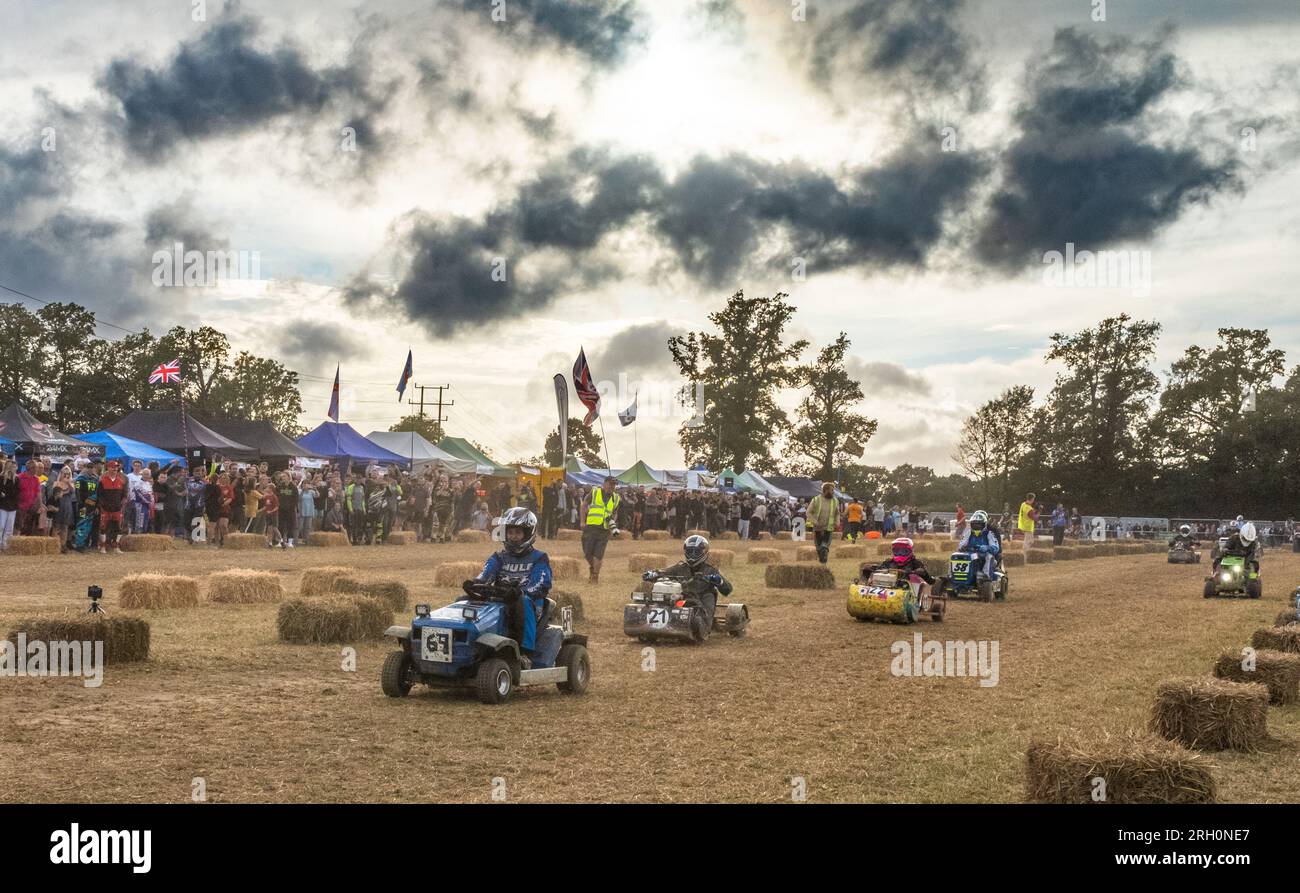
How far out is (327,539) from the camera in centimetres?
3041

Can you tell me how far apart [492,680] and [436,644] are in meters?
0.57

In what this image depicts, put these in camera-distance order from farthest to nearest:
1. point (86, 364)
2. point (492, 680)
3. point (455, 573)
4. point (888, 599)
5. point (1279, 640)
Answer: point (86, 364) → point (455, 573) → point (888, 599) → point (1279, 640) → point (492, 680)

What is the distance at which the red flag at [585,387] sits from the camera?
3528 centimetres

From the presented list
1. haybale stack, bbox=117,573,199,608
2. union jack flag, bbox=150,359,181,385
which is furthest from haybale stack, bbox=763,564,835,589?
union jack flag, bbox=150,359,181,385

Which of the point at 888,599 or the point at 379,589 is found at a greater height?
the point at 379,589

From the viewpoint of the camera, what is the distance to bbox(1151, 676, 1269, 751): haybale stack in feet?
27.6

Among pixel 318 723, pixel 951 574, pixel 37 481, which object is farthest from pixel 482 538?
pixel 318 723

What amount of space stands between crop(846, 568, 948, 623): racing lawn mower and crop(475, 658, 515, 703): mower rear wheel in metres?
8.64

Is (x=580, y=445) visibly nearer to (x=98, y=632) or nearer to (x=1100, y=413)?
(x=1100, y=413)

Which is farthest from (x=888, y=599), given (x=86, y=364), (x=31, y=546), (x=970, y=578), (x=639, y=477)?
(x=86, y=364)

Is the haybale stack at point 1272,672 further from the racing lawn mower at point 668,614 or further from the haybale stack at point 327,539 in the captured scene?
the haybale stack at point 327,539

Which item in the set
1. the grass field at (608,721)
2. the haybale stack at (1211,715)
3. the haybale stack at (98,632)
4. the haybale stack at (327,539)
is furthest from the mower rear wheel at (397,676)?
the haybale stack at (327,539)

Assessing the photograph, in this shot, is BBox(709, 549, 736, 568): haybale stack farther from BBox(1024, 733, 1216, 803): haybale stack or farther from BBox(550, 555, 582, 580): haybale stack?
BBox(1024, 733, 1216, 803): haybale stack

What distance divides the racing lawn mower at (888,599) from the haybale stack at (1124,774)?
1083 cm
